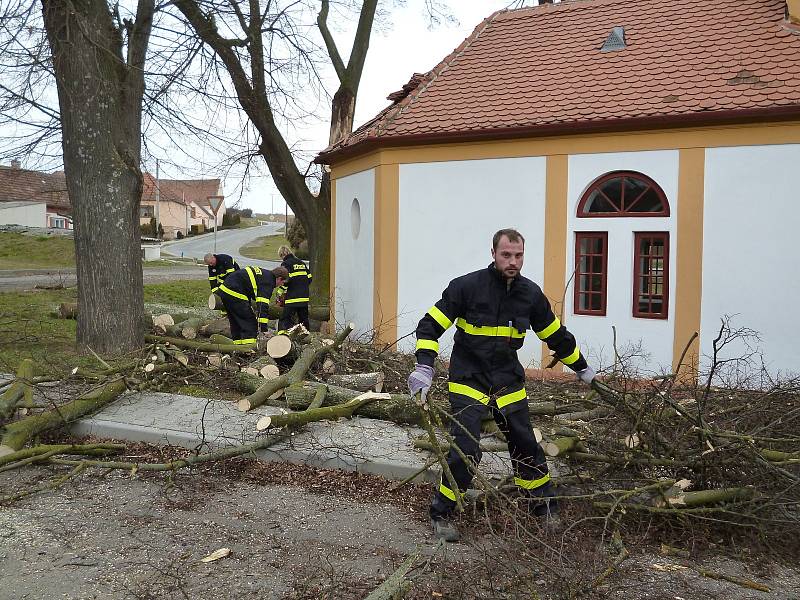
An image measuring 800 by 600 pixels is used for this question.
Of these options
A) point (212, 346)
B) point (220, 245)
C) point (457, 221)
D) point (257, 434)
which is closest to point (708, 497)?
Answer: point (257, 434)

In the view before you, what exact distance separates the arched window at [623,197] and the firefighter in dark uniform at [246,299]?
4.88m

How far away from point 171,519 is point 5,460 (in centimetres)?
166

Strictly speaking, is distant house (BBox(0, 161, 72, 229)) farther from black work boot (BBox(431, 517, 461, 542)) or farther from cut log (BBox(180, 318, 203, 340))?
black work boot (BBox(431, 517, 461, 542))

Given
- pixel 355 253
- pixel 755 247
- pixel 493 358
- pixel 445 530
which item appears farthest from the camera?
pixel 355 253

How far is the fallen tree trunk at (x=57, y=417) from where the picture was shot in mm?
5938

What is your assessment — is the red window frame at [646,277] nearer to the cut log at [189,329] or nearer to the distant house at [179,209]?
the cut log at [189,329]

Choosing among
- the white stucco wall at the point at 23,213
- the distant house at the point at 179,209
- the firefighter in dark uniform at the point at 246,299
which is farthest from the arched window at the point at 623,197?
the distant house at the point at 179,209

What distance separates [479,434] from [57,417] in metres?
3.89

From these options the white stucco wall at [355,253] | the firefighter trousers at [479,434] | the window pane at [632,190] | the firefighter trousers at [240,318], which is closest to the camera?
the firefighter trousers at [479,434]

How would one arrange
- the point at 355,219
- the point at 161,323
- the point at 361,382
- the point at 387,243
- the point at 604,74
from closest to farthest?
the point at 361,382 < the point at 161,323 < the point at 604,74 < the point at 387,243 < the point at 355,219

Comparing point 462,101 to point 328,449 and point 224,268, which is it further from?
point 328,449

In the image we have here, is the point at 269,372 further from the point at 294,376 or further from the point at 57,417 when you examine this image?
the point at 57,417

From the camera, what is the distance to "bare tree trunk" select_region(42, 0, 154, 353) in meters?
9.38

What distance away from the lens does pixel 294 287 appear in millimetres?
11969
